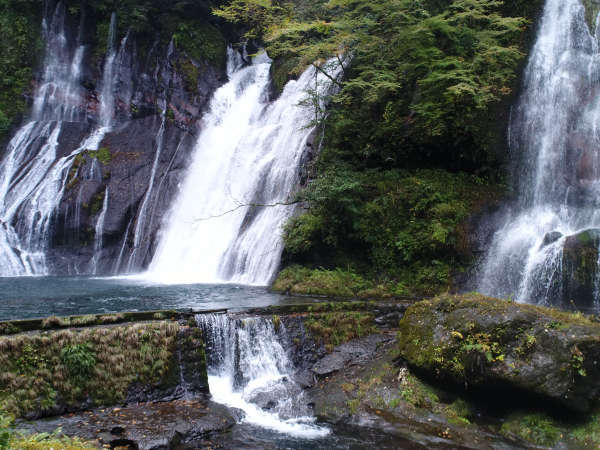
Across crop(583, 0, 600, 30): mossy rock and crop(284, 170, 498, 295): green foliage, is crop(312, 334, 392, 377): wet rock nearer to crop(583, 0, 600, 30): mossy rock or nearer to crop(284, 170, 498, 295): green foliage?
crop(284, 170, 498, 295): green foliage

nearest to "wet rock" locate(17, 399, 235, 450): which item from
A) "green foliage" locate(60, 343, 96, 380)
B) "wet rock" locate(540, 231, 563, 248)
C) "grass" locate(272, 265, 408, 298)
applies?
"green foliage" locate(60, 343, 96, 380)

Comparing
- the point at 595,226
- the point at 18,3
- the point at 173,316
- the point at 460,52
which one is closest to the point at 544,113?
the point at 460,52

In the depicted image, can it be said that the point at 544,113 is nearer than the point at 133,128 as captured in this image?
Yes

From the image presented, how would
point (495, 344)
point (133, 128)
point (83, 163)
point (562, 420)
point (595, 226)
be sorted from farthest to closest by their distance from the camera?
point (133, 128) < point (83, 163) < point (595, 226) < point (495, 344) < point (562, 420)

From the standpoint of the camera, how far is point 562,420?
6.00m

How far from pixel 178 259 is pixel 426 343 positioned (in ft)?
42.7

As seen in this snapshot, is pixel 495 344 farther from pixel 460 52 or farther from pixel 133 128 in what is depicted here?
pixel 133 128

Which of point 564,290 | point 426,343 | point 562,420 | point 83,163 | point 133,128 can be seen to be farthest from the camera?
point 133,128

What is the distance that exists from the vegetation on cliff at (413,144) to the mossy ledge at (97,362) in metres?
6.24

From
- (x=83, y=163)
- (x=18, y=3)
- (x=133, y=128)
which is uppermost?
(x=18, y=3)

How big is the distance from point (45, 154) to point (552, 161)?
861 inches

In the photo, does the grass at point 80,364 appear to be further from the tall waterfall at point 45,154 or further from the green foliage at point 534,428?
the tall waterfall at point 45,154

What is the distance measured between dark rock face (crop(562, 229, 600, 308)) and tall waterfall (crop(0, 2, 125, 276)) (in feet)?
62.2

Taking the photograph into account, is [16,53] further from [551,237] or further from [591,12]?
[551,237]
